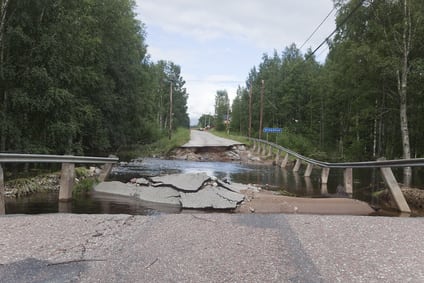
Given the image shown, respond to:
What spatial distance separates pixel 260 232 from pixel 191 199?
417 cm

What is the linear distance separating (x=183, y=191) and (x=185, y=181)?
0.80 meters

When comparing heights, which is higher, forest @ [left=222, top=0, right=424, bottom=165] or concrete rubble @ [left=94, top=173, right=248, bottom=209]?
forest @ [left=222, top=0, right=424, bottom=165]

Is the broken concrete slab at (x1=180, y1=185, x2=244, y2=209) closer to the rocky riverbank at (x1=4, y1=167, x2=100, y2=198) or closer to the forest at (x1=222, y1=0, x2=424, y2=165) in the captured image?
the rocky riverbank at (x1=4, y1=167, x2=100, y2=198)

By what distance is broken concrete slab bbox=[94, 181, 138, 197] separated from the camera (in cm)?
1104

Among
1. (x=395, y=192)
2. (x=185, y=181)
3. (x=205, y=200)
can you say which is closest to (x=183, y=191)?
(x=185, y=181)

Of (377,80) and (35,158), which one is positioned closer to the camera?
(35,158)

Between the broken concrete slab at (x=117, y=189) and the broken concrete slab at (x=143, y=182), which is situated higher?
the broken concrete slab at (x=143, y=182)

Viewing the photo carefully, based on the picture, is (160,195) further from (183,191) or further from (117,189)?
(117,189)

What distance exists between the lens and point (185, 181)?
36.7 ft

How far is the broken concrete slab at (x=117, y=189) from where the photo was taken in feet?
36.2

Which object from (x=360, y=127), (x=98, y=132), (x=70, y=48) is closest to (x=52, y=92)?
(x=70, y=48)

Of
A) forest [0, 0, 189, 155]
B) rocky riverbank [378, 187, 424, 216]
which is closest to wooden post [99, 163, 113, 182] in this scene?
forest [0, 0, 189, 155]

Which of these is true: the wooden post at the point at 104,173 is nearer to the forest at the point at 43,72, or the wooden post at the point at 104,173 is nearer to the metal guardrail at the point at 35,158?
the metal guardrail at the point at 35,158

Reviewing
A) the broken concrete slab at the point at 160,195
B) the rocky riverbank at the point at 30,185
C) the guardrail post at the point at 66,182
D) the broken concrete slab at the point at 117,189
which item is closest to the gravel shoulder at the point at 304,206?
the broken concrete slab at the point at 160,195
